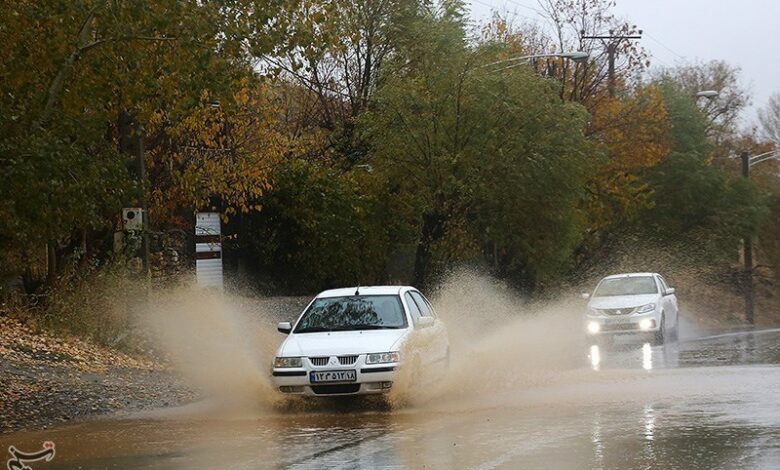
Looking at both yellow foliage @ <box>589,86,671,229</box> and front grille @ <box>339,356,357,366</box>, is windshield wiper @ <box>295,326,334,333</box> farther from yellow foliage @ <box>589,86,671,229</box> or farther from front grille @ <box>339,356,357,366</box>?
yellow foliage @ <box>589,86,671,229</box>

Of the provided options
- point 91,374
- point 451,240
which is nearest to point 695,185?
point 451,240

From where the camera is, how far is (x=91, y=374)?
19453 mm

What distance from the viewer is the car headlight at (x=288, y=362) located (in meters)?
15.2

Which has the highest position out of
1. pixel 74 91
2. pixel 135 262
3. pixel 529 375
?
pixel 74 91

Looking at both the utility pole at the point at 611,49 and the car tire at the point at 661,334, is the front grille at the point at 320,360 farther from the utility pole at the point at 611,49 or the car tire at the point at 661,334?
the utility pole at the point at 611,49

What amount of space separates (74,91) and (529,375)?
805 centimetres

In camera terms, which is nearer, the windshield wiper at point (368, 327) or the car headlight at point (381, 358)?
the car headlight at point (381, 358)

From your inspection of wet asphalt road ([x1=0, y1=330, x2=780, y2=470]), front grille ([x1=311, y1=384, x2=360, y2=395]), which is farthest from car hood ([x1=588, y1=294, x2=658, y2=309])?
front grille ([x1=311, y1=384, x2=360, y2=395])

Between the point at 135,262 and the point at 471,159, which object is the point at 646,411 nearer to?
the point at 135,262

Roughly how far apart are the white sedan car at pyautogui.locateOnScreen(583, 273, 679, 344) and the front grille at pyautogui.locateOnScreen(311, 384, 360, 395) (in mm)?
14229

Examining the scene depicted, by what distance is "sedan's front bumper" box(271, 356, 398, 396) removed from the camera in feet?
48.9
